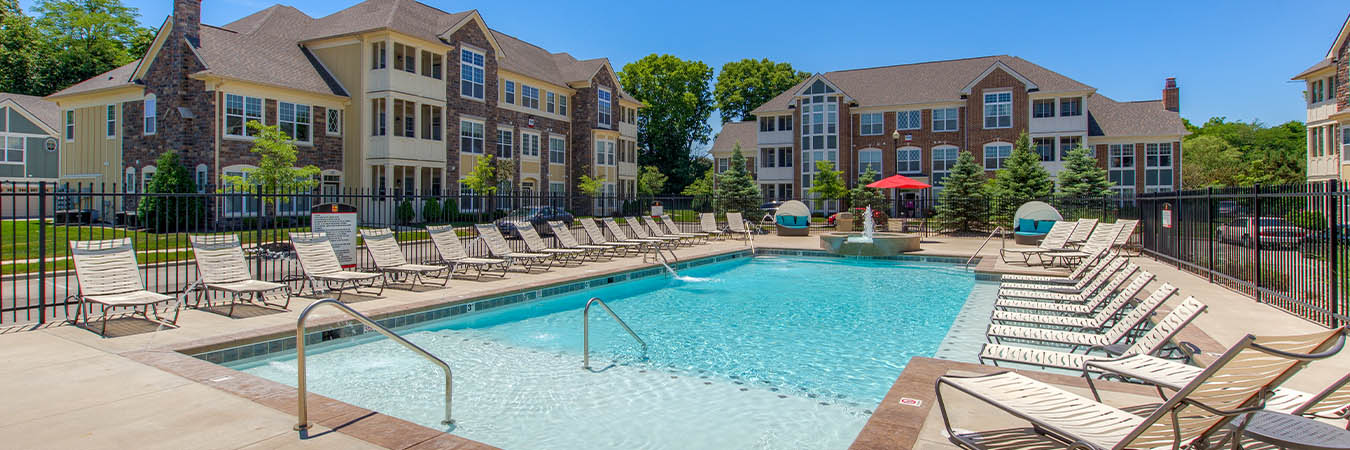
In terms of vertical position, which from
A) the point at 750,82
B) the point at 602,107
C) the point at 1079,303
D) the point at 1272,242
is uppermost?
the point at 750,82

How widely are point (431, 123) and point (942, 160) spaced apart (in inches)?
1133

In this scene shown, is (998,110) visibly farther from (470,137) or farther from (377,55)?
(377,55)

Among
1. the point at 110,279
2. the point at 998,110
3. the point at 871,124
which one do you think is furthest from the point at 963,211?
the point at 110,279

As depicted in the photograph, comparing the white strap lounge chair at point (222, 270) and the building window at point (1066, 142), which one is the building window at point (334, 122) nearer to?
the white strap lounge chair at point (222, 270)

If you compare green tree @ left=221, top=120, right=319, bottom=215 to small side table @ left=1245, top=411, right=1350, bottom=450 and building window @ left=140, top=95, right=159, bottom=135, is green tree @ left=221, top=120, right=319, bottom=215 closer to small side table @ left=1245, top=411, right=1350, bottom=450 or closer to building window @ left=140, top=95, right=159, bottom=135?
building window @ left=140, top=95, right=159, bottom=135

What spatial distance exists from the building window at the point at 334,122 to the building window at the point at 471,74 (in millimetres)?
5399

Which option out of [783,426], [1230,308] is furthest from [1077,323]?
[783,426]

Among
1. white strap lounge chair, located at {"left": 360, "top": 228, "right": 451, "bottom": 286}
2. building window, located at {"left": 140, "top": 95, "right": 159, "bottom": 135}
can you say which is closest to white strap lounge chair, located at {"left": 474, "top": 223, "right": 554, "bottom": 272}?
white strap lounge chair, located at {"left": 360, "top": 228, "right": 451, "bottom": 286}

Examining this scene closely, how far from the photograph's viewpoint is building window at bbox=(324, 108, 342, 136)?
27.9 metres

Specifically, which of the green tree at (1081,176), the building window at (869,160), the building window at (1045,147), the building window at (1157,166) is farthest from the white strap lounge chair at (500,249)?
the building window at (1157,166)

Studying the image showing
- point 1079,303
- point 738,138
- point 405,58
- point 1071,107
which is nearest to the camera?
point 1079,303

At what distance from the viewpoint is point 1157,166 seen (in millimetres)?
39375

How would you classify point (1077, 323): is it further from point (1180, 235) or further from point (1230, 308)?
point (1180, 235)

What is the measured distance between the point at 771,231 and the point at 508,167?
553 inches
